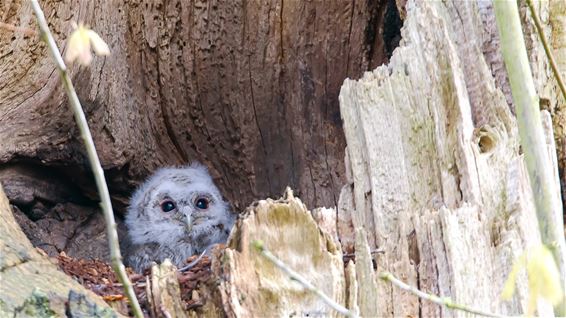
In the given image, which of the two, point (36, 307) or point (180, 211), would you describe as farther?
point (180, 211)

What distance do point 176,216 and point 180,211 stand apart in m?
0.04

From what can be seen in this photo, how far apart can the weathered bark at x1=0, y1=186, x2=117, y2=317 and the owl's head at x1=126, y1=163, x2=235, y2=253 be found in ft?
7.82

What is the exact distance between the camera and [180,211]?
588 centimetres

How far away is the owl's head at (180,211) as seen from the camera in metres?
5.80

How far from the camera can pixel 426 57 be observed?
12.6 feet

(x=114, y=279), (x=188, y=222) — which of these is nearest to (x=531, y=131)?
(x=114, y=279)

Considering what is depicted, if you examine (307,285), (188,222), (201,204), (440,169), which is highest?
(201,204)

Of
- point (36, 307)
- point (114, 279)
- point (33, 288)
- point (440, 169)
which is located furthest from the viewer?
point (114, 279)

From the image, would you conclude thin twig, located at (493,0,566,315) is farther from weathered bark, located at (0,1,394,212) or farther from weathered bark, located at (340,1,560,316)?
weathered bark, located at (0,1,394,212)

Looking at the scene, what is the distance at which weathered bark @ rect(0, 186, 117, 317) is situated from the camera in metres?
2.91

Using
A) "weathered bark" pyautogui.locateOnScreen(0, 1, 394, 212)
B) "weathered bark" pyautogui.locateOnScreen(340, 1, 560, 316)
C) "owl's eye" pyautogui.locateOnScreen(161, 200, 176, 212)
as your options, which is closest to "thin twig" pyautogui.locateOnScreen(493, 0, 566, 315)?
"weathered bark" pyautogui.locateOnScreen(340, 1, 560, 316)

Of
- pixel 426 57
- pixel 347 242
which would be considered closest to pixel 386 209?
pixel 347 242

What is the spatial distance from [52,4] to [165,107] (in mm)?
915

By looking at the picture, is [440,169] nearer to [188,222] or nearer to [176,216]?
[188,222]
